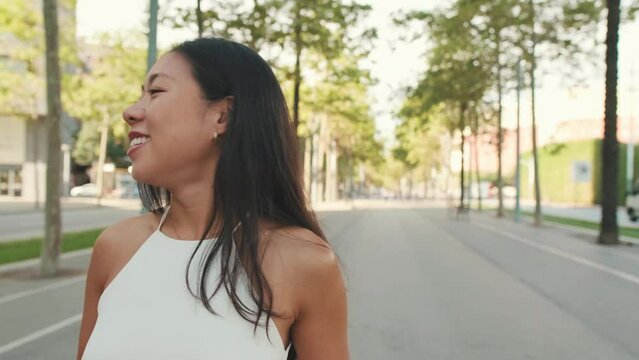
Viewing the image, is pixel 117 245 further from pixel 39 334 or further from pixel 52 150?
pixel 52 150

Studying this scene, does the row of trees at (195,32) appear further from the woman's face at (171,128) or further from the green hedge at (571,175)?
the green hedge at (571,175)

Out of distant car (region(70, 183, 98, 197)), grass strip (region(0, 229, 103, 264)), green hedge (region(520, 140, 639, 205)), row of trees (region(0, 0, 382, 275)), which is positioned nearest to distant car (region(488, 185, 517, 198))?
green hedge (region(520, 140, 639, 205))

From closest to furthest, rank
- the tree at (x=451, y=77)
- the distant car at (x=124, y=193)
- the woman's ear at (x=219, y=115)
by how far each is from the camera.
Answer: the woman's ear at (x=219, y=115)
the tree at (x=451, y=77)
the distant car at (x=124, y=193)

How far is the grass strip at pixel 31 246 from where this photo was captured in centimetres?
1493

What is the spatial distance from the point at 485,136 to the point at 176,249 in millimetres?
42297

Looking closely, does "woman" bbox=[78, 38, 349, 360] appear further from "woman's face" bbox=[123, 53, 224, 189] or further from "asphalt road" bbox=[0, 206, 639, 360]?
"asphalt road" bbox=[0, 206, 639, 360]

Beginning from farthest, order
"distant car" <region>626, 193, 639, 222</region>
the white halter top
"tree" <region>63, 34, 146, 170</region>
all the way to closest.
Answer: "tree" <region>63, 34, 146, 170</region>, "distant car" <region>626, 193, 639, 222</region>, the white halter top

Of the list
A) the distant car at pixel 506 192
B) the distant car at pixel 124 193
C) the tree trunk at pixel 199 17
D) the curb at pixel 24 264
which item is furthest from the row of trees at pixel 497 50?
the distant car at pixel 506 192

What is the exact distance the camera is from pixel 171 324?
1361 mm

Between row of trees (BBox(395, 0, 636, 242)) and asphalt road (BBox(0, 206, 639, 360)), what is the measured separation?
8649mm

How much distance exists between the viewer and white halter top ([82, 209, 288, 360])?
134 cm

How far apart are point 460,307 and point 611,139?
13839 mm

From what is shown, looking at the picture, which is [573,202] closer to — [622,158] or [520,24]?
[622,158]

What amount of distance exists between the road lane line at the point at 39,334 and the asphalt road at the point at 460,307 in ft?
0.04
